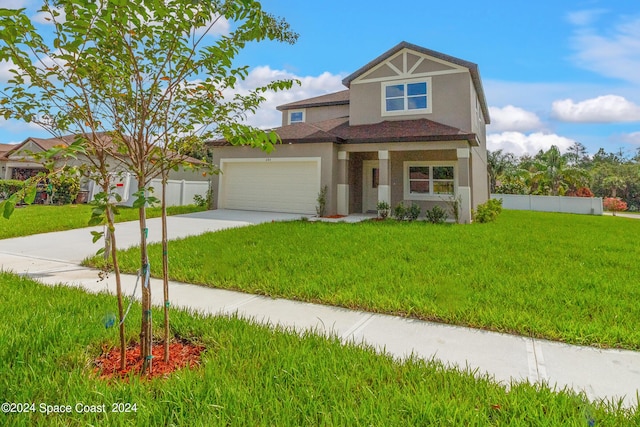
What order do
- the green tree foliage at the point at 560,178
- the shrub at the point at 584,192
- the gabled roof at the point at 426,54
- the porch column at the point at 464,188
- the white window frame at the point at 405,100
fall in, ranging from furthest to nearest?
the green tree foliage at the point at 560,178, the shrub at the point at 584,192, the white window frame at the point at 405,100, the gabled roof at the point at 426,54, the porch column at the point at 464,188

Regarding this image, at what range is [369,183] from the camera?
16.6 m

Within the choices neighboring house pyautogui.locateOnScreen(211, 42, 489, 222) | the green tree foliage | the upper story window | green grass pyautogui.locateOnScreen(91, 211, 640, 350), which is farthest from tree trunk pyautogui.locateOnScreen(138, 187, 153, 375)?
the green tree foliage

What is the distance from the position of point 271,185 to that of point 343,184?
3406 mm

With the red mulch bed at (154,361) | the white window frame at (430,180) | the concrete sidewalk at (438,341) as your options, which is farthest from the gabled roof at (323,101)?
the red mulch bed at (154,361)

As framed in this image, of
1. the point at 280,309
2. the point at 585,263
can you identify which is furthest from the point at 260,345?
the point at 585,263

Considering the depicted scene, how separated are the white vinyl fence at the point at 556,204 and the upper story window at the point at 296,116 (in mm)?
19436

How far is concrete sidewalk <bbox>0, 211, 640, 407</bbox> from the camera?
8.78ft

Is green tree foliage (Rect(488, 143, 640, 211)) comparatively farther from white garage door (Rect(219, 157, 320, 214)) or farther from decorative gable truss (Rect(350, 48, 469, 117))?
white garage door (Rect(219, 157, 320, 214))

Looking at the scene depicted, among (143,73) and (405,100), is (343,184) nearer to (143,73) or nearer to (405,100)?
(405,100)

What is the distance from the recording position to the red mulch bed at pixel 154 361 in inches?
102

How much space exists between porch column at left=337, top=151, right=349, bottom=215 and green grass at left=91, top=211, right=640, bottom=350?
4.77 meters

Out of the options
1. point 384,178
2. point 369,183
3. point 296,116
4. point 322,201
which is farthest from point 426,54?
point 296,116

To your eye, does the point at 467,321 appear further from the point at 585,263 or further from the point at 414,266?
the point at 585,263

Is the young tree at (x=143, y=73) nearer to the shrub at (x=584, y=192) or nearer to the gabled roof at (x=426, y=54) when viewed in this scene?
the gabled roof at (x=426, y=54)
